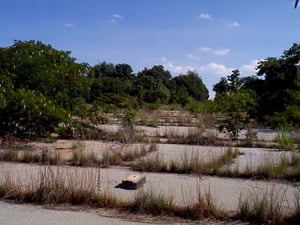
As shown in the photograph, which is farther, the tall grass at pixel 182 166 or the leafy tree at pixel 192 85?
the leafy tree at pixel 192 85

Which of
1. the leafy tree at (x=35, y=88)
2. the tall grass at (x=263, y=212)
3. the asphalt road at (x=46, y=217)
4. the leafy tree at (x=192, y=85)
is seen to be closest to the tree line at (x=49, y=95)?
the leafy tree at (x=35, y=88)

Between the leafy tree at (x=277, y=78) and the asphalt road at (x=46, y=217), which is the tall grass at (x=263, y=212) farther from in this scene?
the leafy tree at (x=277, y=78)

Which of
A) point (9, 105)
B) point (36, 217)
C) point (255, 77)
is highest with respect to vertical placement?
point (255, 77)

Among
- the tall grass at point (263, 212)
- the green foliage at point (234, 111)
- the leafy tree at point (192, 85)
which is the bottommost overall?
the tall grass at point (263, 212)

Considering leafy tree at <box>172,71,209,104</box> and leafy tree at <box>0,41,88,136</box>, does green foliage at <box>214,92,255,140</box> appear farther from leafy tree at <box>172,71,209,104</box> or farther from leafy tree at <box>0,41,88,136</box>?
leafy tree at <box>172,71,209,104</box>

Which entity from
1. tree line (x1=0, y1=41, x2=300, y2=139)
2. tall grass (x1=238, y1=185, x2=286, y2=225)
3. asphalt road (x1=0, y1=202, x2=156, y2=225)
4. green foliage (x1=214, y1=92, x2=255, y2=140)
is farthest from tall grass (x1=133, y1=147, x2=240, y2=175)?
green foliage (x1=214, y1=92, x2=255, y2=140)

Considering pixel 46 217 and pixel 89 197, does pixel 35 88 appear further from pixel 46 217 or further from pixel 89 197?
pixel 46 217

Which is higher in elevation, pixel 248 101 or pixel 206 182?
pixel 248 101

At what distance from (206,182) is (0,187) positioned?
14.8ft

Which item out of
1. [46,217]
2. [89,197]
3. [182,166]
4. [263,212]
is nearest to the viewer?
[263,212]

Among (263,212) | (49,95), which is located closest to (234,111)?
(49,95)

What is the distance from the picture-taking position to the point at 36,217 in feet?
23.7

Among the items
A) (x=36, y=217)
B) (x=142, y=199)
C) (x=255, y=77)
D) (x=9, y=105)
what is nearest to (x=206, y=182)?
(x=142, y=199)

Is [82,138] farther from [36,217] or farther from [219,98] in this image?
[36,217]
